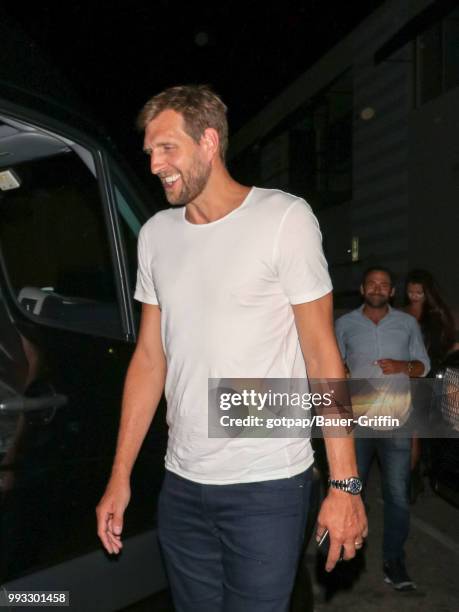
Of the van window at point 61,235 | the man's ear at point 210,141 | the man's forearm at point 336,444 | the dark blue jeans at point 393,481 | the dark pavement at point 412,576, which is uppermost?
the man's ear at point 210,141

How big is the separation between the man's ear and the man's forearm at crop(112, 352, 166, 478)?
640 millimetres

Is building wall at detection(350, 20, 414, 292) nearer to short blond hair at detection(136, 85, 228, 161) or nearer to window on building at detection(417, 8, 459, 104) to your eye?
window on building at detection(417, 8, 459, 104)

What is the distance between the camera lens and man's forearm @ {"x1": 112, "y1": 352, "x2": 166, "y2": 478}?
2492mm

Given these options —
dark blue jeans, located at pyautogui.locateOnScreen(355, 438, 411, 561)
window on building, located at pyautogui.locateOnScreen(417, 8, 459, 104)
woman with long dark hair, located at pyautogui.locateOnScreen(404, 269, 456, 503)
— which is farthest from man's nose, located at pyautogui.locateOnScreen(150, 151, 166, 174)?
window on building, located at pyautogui.locateOnScreen(417, 8, 459, 104)

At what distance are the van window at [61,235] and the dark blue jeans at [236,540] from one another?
28.4 inches

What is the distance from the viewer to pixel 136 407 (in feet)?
8.34

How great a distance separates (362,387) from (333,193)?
18.3 metres

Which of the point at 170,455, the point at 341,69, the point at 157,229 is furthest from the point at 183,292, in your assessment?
the point at 341,69

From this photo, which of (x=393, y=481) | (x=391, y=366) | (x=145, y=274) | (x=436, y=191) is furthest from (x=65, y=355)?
(x=436, y=191)

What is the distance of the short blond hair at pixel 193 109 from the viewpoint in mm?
2338

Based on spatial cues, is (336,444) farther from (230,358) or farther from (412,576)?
(412,576)

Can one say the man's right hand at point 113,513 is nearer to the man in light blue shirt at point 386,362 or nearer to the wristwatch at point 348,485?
the wristwatch at point 348,485

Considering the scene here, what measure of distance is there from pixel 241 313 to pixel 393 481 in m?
3.07

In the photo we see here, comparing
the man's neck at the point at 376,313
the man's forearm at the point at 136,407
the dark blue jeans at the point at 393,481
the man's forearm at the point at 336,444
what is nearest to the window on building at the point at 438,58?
the man's neck at the point at 376,313
